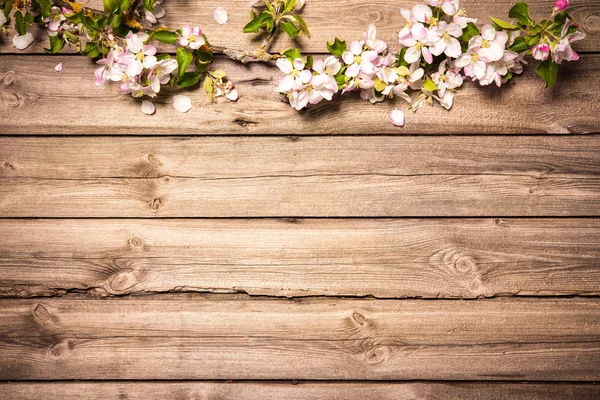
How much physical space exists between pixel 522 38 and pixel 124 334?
98 cm

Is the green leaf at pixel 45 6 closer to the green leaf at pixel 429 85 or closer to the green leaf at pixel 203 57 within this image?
the green leaf at pixel 203 57

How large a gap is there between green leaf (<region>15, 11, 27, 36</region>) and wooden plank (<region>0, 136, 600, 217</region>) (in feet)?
0.70

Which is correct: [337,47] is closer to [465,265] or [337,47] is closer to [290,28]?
[290,28]

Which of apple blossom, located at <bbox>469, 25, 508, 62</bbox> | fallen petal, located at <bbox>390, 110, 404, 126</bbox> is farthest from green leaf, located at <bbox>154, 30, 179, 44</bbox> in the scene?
apple blossom, located at <bbox>469, 25, 508, 62</bbox>

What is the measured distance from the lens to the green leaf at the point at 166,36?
866 mm

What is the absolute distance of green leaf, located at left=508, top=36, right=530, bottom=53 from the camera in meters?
0.87

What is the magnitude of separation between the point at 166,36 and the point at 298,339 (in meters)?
0.66

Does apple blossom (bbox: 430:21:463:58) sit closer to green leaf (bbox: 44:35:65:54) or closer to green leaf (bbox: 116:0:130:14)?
green leaf (bbox: 116:0:130:14)

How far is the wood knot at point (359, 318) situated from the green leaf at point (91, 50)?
734 millimetres

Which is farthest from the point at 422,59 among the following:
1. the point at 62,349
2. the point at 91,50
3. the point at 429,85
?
the point at 62,349

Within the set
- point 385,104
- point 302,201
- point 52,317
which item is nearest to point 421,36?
point 385,104

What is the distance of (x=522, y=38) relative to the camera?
2.86ft

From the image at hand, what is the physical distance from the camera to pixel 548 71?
88cm

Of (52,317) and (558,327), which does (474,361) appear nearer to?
(558,327)
